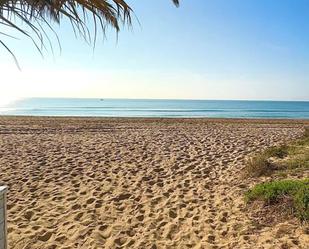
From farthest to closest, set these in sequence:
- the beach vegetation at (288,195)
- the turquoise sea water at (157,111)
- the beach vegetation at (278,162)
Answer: the turquoise sea water at (157,111) < the beach vegetation at (278,162) < the beach vegetation at (288,195)

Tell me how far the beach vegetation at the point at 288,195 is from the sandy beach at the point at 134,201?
209 mm

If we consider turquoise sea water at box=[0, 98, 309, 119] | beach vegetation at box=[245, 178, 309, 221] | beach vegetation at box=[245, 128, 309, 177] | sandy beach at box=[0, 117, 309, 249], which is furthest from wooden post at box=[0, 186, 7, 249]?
turquoise sea water at box=[0, 98, 309, 119]

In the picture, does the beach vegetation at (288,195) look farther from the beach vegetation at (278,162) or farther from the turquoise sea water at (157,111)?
the turquoise sea water at (157,111)

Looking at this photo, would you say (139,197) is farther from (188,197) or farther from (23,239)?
(23,239)

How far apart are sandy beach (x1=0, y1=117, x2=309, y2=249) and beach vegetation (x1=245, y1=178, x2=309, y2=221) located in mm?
209

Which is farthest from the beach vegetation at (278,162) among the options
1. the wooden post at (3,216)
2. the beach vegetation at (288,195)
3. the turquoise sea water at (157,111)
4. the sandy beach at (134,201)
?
the turquoise sea water at (157,111)

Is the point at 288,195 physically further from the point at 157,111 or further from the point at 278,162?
the point at 157,111

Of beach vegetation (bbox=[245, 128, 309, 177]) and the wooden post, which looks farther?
beach vegetation (bbox=[245, 128, 309, 177])

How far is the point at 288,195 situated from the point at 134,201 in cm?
281

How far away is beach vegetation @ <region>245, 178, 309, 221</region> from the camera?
221 inches

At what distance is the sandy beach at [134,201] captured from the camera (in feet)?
17.2

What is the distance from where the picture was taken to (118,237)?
5383mm

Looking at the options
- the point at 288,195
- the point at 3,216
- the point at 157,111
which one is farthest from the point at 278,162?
the point at 157,111

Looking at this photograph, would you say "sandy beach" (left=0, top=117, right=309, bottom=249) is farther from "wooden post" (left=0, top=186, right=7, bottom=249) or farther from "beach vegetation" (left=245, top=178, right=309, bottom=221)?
"wooden post" (left=0, top=186, right=7, bottom=249)
